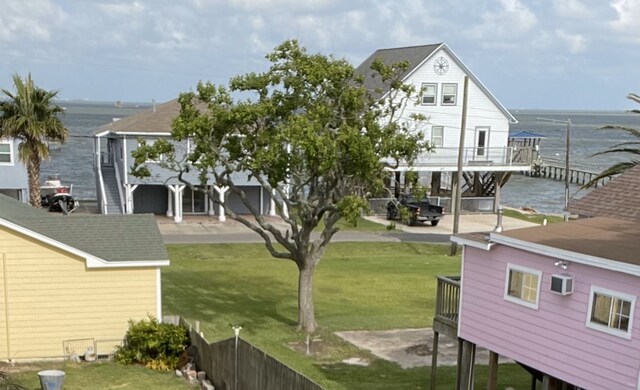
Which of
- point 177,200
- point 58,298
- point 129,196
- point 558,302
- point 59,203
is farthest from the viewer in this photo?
point 59,203

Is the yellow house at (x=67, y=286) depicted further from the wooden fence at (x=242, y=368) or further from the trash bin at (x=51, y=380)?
the trash bin at (x=51, y=380)

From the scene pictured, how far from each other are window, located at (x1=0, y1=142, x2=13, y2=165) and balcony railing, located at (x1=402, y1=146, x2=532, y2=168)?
2516 centimetres

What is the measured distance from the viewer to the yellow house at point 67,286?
57.8ft

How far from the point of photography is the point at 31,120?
29.9 meters

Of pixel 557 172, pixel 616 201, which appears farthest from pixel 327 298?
pixel 557 172

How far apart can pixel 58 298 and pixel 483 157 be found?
35.3m

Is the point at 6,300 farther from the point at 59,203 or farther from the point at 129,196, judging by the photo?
the point at 59,203

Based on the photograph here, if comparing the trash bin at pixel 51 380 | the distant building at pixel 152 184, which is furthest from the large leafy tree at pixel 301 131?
the distant building at pixel 152 184

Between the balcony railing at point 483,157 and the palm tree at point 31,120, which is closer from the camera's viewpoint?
the palm tree at point 31,120

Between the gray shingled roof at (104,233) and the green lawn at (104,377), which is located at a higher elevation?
the gray shingled roof at (104,233)

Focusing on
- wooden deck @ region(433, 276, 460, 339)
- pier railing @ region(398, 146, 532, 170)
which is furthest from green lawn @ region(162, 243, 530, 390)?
pier railing @ region(398, 146, 532, 170)

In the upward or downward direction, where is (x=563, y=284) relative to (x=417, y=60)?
downward

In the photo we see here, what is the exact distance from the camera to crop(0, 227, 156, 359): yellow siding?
17625 millimetres

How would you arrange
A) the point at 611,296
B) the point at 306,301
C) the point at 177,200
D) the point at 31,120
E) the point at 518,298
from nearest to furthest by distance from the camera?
the point at 611,296, the point at 518,298, the point at 306,301, the point at 31,120, the point at 177,200
